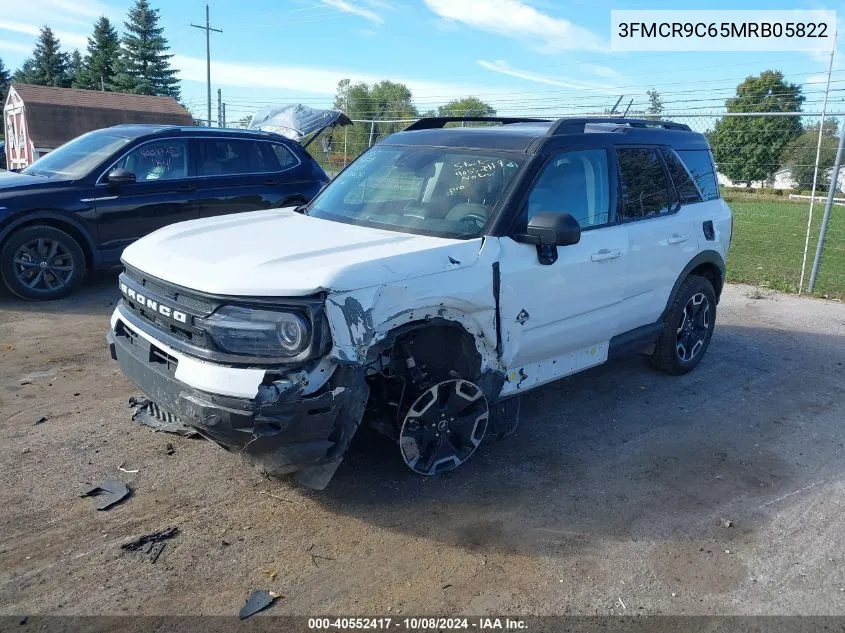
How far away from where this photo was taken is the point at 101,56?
5644cm

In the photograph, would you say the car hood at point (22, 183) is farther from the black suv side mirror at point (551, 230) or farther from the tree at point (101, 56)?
the tree at point (101, 56)

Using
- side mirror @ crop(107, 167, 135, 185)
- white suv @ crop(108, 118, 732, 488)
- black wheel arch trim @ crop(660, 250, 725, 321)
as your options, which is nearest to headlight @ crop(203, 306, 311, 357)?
white suv @ crop(108, 118, 732, 488)

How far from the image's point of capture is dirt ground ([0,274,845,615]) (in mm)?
2912

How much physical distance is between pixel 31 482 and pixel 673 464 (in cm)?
371

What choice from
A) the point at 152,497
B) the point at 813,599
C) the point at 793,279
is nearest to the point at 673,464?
the point at 813,599

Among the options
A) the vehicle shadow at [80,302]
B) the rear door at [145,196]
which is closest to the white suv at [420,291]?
the vehicle shadow at [80,302]

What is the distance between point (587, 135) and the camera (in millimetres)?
4430

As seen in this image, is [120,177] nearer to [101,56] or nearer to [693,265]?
[693,265]

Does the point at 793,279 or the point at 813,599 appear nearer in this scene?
the point at 813,599

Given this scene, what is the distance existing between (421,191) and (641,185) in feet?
5.55

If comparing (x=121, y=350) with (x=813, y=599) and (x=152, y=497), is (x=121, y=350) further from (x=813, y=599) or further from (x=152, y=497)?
(x=813, y=599)

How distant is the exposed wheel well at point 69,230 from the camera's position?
23.1 feet

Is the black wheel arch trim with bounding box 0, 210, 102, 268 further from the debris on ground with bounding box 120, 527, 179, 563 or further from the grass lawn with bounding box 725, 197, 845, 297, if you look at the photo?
the grass lawn with bounding box 725, 197, 845, 297

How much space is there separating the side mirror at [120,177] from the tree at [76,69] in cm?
5909
